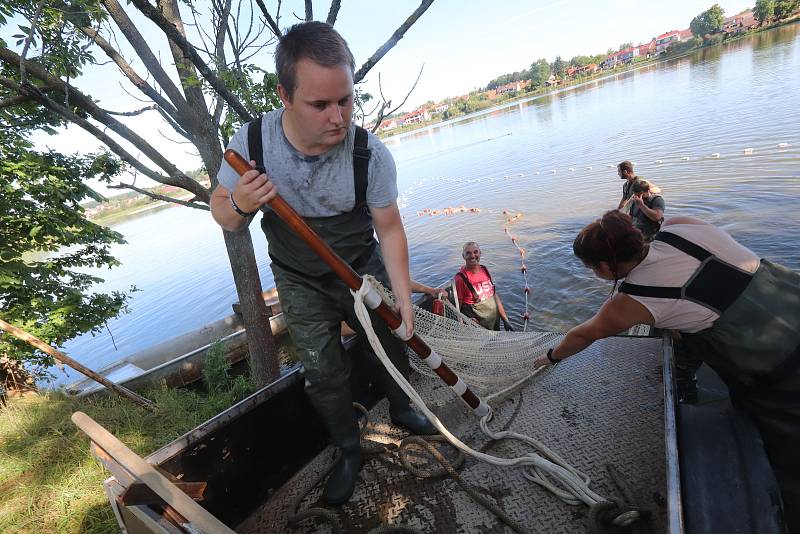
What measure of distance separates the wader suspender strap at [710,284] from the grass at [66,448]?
3839 millimetres

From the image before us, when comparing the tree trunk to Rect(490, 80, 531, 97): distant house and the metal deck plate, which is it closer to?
the metal deck plate

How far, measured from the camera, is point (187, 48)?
2.63 m

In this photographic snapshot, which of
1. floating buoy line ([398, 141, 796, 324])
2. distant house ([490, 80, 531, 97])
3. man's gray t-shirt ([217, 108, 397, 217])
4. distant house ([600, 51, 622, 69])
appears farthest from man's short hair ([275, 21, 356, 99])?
distant house ([490, 80, 531, 97])

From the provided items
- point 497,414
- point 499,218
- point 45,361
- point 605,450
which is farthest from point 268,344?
point 499,218

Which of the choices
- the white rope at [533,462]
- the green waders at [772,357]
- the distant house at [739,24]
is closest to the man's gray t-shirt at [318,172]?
the white rope at [533,462]

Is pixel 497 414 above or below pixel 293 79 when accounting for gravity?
below

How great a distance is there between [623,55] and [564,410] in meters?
137

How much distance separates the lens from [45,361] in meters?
5.45

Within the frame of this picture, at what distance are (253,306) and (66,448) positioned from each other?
2.06 metres

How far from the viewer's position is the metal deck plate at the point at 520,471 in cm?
202

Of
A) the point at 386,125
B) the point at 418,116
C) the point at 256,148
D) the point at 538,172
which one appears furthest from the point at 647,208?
the point at 418,116

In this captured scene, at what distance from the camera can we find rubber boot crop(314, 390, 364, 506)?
90.8 inches

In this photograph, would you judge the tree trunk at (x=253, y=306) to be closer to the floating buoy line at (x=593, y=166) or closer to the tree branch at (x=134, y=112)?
the tree branch at (x=134, y=112)

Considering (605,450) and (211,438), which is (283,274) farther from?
(605,450)
